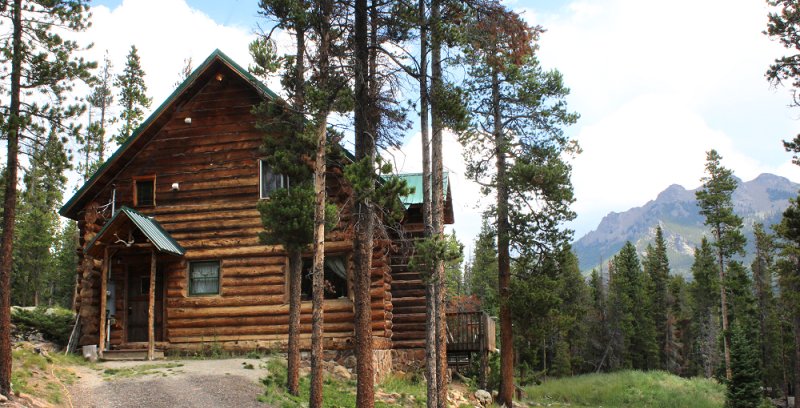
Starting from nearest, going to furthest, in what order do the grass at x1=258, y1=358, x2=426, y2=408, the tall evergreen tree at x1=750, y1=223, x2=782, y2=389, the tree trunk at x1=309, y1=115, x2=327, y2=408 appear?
the tree trunk at x1=309, y1=115, x2=327, y2=408 < the grass at x1=258, y1=358, x2=426, y2=408 < the tall evergreen tree at x1=750, y1=223, x2=782, y2=389

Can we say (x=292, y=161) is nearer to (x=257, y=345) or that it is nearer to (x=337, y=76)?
(x=337, y=76)

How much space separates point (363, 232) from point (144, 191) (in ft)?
36.7

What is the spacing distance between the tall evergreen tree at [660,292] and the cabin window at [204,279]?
201 ft

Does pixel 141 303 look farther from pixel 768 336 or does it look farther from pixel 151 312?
pixel 768 336

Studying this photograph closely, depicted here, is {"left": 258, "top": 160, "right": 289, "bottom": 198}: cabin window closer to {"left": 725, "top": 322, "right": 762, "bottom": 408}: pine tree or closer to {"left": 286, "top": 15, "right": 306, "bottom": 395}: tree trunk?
{"left": 286, "top": 15, "right": 306, "bottom": 395}: tree trunk

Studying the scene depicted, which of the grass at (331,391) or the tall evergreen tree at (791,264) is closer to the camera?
the grass at (331,391)

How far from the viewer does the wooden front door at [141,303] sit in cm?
2145

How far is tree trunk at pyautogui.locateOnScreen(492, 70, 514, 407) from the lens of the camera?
25.4 meters

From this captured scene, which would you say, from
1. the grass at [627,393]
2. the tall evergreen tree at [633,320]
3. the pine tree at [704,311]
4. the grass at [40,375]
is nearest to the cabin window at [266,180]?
the grass at [40,375]

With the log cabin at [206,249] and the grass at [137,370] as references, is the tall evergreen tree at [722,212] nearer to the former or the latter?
the log cabin at [206,249]

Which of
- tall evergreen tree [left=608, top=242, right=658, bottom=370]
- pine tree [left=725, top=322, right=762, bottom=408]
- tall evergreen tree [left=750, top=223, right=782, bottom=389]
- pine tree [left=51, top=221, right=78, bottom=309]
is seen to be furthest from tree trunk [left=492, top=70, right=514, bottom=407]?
tall evergreen tree [left=608, top=242, right=658, bottom=370]

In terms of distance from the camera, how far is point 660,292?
254 feet

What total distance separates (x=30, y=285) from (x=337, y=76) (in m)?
47.5

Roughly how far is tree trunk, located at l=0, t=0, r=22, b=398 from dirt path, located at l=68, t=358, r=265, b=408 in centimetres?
165
